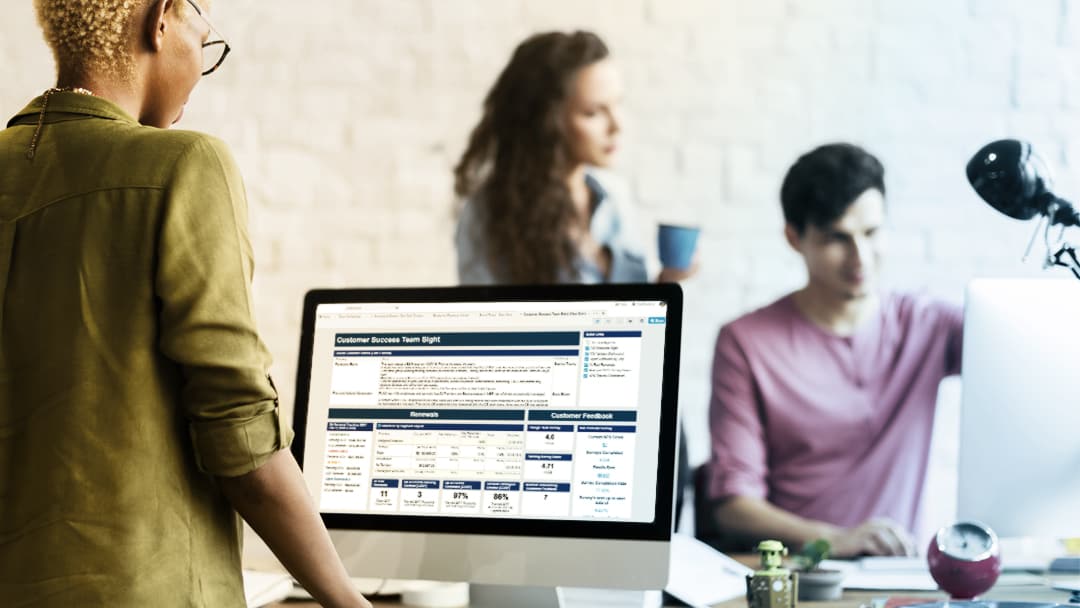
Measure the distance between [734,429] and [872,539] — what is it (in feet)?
1.33

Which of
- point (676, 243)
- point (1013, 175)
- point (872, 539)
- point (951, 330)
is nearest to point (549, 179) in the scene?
point (676, 243)

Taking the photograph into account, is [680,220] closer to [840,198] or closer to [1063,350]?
[840,198]

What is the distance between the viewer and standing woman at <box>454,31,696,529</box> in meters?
2.79

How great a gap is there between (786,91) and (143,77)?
1.99 m

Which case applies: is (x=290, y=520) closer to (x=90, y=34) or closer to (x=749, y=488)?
(x=90, y=34)

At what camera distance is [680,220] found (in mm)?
2803

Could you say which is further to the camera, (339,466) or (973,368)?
(973,368)

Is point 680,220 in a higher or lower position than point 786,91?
lower

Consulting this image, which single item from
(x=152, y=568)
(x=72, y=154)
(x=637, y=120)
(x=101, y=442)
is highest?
(x=637, y=120)

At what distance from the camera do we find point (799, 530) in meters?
2.68

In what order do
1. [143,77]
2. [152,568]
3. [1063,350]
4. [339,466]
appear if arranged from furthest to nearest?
[1063,350] < [339,466] < [143,77] < [152,568]

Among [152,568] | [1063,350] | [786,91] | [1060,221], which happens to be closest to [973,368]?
[1063,350]

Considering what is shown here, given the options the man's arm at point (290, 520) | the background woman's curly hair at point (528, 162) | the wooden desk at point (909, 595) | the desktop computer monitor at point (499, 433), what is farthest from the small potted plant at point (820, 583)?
the background woman's curly hair at point (528, 162)

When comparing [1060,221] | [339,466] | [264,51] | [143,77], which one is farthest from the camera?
[264,51]
